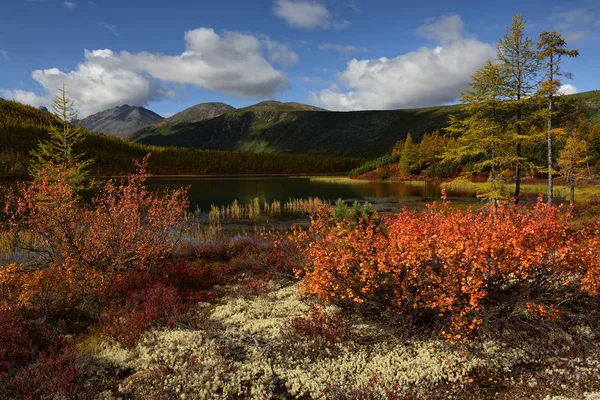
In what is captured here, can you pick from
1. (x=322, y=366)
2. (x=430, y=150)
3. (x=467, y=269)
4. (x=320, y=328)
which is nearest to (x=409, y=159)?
(x=430, y=150)

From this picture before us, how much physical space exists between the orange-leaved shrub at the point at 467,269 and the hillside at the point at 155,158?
481 feet

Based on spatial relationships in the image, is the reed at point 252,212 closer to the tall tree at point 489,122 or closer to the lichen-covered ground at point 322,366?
the tall tree at point 489,122

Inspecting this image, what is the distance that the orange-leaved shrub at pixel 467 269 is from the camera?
7.41 m

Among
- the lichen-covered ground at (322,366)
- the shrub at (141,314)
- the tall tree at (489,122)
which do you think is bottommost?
the lichen-covered ground at (322,366)

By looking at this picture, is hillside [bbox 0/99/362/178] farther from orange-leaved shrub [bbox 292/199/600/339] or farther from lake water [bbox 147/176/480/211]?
orange-leaved shrub [bbox 292/199/600/339]

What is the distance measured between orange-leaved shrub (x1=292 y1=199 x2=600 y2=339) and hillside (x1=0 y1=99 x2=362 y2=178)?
147m

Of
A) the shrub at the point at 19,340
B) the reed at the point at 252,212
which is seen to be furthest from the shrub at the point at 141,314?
the reed at the point at 252,212

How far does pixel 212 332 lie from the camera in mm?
8656

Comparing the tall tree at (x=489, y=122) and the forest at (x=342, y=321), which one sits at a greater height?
the tall tree at (x=489, y=122)

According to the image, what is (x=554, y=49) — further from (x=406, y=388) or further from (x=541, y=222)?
(x=406, y=388)

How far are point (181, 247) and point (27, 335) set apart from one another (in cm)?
1139

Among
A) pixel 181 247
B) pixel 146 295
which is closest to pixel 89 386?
pixel 146 295

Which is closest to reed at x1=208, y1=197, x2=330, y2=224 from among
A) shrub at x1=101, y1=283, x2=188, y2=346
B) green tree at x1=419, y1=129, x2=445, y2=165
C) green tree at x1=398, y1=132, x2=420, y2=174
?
shrub at x1=101, y1=283, x2=188, y2=346

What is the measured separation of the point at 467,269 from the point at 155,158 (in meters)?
161
